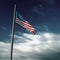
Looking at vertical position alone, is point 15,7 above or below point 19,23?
above

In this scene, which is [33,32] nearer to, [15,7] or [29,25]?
[29,25]

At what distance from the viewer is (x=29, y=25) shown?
29.5 metres

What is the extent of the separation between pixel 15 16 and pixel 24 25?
2043 millimetres

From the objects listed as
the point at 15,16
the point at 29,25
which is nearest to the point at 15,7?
the point at 15,16

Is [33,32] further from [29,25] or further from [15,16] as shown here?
[15,16]

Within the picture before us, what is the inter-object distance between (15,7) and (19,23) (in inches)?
102

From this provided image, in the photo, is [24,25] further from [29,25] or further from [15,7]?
[15,7]

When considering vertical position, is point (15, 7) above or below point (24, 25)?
above

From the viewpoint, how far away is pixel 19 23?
28.6 metres

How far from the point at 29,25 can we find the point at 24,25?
101 centimetres

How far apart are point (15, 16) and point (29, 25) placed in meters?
2.73

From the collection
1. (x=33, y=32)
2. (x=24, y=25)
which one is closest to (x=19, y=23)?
(x=24, y=25)

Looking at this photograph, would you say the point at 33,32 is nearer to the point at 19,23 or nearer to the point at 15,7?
the point at 19,23

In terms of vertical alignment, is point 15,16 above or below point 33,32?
above
